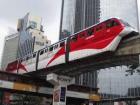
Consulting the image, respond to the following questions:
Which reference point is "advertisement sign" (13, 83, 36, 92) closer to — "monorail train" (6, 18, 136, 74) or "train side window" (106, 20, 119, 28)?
"monorail train" (6, 18, 136, 74)

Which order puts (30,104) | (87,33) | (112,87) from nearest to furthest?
(87,33) → (30,104) → (112,87)

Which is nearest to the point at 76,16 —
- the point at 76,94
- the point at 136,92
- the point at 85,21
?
the point at 85,21

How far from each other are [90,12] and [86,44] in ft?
503

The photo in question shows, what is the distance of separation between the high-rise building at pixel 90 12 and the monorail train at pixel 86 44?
12605 centimetres

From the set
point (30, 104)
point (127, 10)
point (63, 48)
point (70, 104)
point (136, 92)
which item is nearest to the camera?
point (63, 48)

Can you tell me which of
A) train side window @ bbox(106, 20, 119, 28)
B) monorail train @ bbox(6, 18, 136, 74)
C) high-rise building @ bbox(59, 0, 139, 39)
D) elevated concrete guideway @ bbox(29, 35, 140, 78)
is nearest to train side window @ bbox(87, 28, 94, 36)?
monorail train @ bbox(6, 18, 136, 74)

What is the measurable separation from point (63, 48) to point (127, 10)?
138720 mm

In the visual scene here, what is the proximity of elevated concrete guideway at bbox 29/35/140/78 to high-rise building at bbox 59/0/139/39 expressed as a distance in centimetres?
12539

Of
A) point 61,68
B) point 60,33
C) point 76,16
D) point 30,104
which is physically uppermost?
point 76,16

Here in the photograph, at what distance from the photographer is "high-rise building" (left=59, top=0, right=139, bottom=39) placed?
17262cm

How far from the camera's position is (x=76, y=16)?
595 feet

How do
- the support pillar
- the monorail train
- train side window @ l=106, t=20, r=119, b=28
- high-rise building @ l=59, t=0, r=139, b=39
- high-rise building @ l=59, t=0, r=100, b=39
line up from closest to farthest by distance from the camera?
the monorail train < train side window @ l=106, t=20, r=119, b=28 < the support pillar < high-rise building @ l=59, t=0, r=139, b=39 < high-rise building @ l=59, t=0, r=100, b=39

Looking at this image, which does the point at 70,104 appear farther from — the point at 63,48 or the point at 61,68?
the point at 63,48

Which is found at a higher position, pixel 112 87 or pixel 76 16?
pixel 76 16
